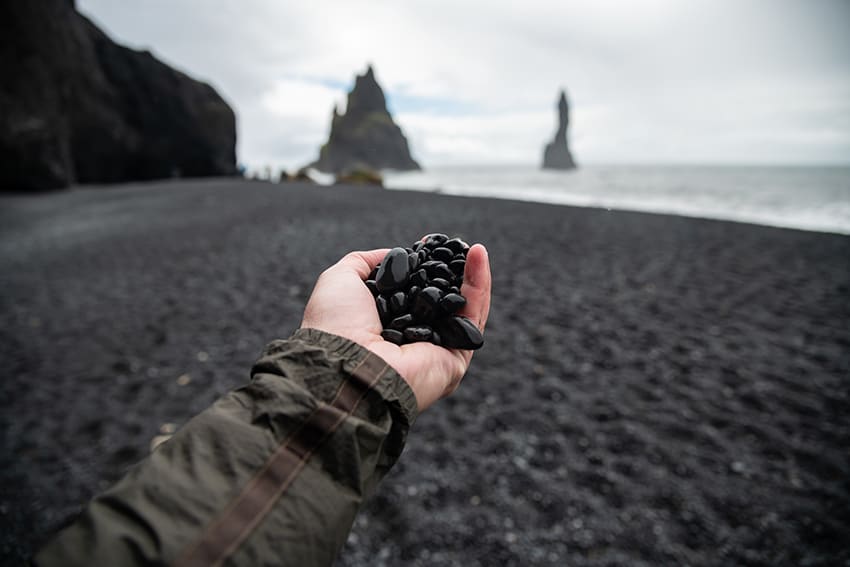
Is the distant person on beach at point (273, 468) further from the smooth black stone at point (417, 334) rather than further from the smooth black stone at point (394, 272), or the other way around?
the smooth black stone at point (394, 272)

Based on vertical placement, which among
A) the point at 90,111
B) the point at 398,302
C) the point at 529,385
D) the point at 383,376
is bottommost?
the point at 529,385

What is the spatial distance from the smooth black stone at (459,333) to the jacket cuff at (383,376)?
0.97 feet

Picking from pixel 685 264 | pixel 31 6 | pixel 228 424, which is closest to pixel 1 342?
pixel 228 424

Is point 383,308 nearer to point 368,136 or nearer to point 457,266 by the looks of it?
point 457,266

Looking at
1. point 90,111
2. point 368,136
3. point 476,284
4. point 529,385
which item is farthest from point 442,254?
point 90,111

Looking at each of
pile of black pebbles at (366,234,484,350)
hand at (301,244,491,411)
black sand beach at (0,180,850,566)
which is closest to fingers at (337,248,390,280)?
hand at (301,244,491,411)

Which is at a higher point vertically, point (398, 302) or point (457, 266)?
point (457, 266)

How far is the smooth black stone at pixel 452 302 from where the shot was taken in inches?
56.4

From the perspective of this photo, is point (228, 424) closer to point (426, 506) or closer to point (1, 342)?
point (426, 506)

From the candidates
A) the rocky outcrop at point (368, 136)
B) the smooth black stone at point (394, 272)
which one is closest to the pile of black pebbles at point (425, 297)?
the smooth black stone at point (394, 272)

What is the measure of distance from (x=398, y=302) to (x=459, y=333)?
24 centimetres

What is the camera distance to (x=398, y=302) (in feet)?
4.80

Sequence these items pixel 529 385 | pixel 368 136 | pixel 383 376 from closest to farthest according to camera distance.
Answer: pixel 383 376 < pixel 529 385 < pixel 368 136

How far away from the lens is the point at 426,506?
3.08 m
